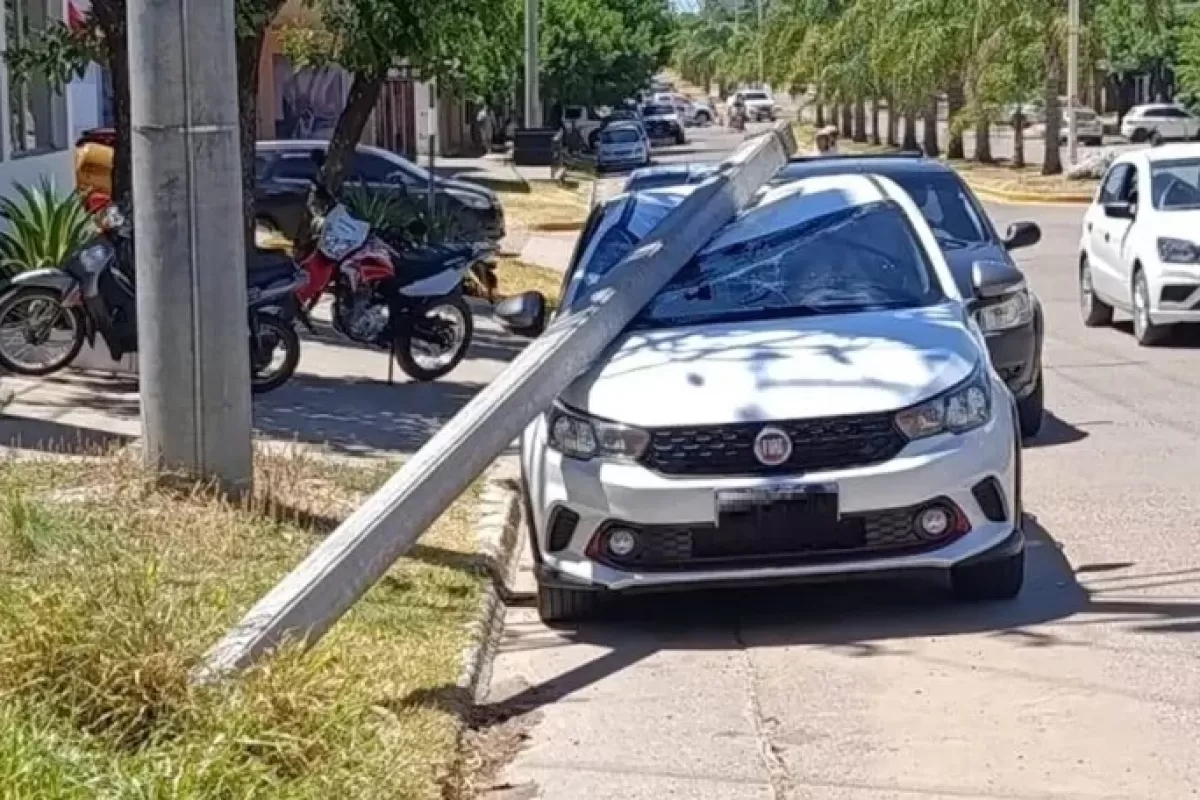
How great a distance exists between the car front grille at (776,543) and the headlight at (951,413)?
308 mm

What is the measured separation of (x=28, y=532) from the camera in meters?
8.09

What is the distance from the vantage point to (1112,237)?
1841 centimetres

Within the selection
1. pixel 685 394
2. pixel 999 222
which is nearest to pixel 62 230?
pixel 685 394

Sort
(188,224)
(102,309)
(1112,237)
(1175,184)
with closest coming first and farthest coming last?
(188,224)
(102,309)
(1175,184)
(1112,237)

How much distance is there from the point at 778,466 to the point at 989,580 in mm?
1063

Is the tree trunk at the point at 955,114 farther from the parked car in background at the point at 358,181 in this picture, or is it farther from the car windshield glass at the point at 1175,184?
the car windshield glass at the point at 1175,184

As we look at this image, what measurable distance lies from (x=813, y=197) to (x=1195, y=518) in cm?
240

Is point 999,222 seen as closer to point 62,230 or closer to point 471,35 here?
point 471,35

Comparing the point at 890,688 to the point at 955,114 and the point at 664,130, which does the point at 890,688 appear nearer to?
the point at 955,114

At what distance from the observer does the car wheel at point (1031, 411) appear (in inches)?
495

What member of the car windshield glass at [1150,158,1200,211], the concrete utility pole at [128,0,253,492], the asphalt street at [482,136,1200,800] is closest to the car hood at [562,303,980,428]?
the asphalt street at [482,136,1200,800]

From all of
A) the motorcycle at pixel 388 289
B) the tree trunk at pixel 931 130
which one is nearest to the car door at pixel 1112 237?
the motorcycle at pixel 388 289

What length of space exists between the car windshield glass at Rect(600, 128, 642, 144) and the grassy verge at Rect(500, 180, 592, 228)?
837cm

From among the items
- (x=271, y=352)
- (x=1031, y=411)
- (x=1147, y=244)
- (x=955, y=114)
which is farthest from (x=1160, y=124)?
(x=271, y=352)
